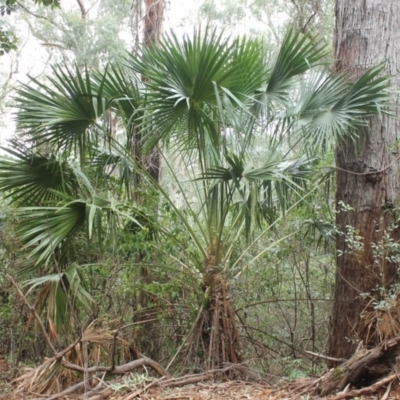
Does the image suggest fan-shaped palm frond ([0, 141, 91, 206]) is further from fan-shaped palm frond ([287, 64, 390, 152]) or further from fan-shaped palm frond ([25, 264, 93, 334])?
fan-shaped palm frond ([287, 64, 390, 152])

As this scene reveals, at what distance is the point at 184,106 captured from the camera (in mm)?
4621

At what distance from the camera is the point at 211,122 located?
4797mm

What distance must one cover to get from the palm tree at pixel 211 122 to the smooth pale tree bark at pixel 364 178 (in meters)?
0.26

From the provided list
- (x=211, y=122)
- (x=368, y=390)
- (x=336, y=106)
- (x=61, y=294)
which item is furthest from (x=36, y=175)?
(x=368, y=390)

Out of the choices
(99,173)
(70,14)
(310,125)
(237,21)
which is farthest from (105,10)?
(310,125)

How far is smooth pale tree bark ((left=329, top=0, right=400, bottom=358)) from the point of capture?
15.0 ft

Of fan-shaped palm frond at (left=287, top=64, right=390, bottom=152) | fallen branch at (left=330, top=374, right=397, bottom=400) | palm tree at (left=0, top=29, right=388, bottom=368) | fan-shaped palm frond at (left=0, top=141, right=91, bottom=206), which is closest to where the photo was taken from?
fallen branch at (left=330, top=374, right=397, bottom=400)

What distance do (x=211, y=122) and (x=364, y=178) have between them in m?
1.54

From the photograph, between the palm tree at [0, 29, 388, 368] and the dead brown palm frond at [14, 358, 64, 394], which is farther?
the palm tree at [0, 29, 388, 368]

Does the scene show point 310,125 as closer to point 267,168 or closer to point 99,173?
point 267,168

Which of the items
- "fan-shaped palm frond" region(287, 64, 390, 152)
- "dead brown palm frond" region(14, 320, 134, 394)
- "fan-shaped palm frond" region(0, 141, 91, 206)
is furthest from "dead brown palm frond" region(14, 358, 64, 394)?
"fan-shaped palm frond" region(287, 64, 390, 152)

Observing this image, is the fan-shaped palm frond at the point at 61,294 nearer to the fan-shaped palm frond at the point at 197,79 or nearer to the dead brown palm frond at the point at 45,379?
the dead brown palm frond at the point at 45,379

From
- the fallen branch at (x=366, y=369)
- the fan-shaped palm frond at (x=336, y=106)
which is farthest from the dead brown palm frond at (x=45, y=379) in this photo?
the fan-shaped palm frond at (x=336, y=106)

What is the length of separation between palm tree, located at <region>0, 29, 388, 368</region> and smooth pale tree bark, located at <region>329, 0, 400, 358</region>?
0.26m
